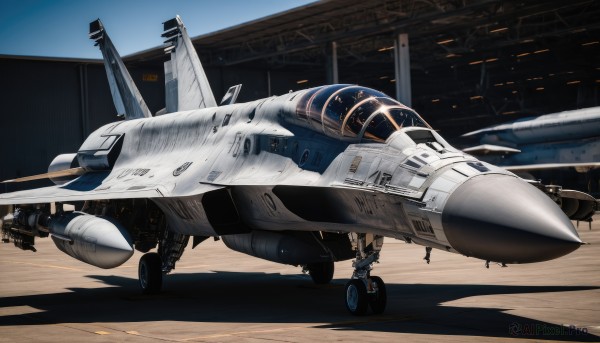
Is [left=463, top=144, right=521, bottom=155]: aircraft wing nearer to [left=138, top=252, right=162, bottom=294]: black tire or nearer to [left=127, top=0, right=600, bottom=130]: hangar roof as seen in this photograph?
[left=127, top=0, right=600, bottom=130]: hangar roof

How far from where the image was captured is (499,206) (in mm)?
7285

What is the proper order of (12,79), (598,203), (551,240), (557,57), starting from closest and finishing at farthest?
(551,240)
(598,203)
(12,79)
(557,57)

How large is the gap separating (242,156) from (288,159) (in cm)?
117

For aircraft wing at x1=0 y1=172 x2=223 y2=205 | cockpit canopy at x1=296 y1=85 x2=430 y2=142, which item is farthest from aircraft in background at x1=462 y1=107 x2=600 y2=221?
cockpit canopy at x1=296 y1=85 x2=430 y2=142

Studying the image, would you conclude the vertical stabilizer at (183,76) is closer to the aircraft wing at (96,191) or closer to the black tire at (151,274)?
the aircraft wing at (96,191)

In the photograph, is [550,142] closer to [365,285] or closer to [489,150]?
[489,150]

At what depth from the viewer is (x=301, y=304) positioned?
1091 cm

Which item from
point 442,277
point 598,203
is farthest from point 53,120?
point 598,203

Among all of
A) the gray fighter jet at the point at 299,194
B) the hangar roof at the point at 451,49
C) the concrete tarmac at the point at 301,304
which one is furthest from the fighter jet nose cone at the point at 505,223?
the hangar roof at the point at 451,49

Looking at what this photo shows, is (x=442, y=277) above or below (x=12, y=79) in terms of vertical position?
below

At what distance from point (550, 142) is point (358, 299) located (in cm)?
3331

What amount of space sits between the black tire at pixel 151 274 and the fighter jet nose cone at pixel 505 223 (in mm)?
6697

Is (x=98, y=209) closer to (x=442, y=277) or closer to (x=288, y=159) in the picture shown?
(x=288, y=159)

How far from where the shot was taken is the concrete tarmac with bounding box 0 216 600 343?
8141 mm
